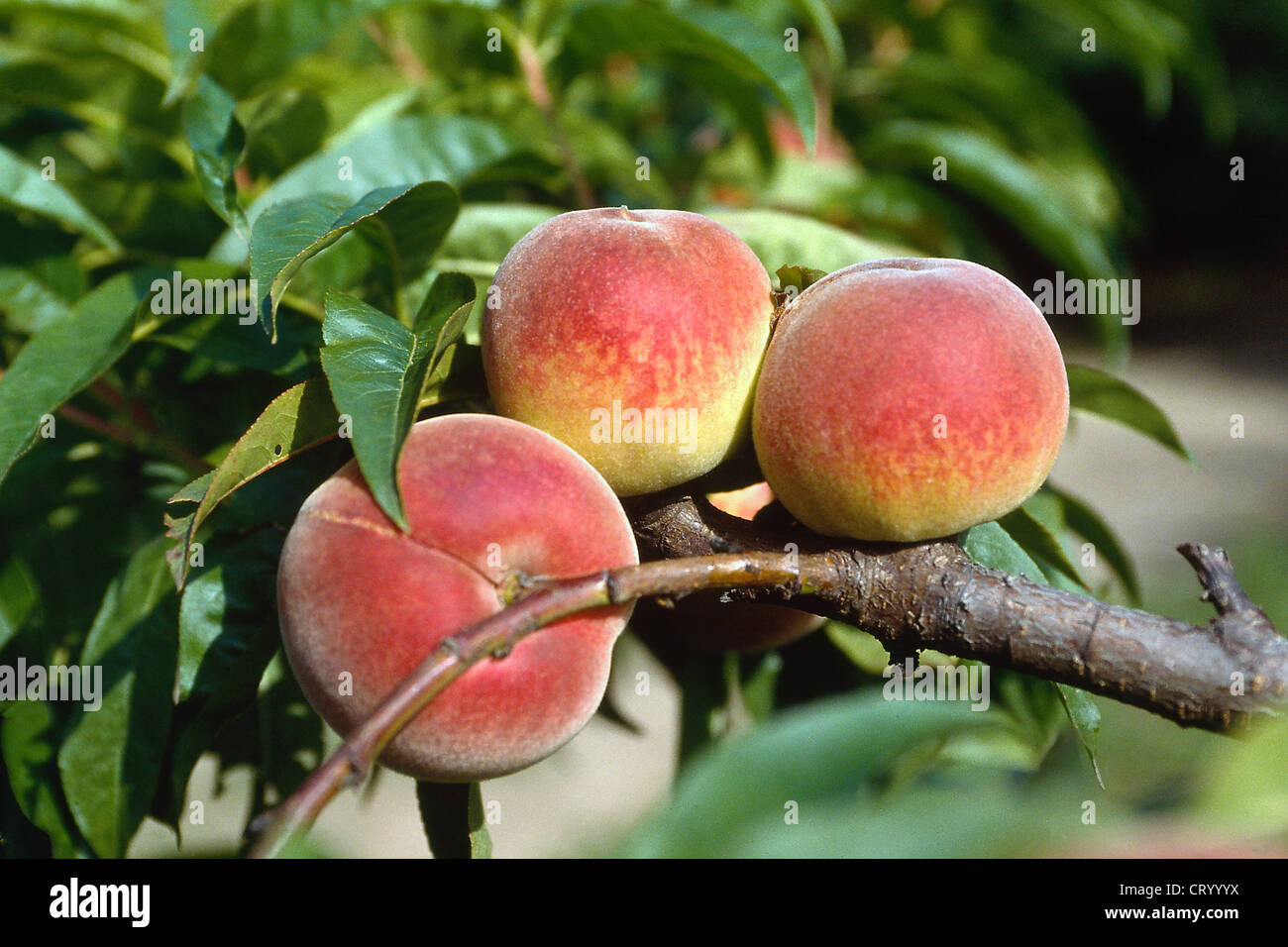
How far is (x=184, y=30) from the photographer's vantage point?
857mm

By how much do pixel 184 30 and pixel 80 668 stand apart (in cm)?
52

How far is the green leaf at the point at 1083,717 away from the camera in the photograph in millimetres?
626

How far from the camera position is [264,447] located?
0.57 metres

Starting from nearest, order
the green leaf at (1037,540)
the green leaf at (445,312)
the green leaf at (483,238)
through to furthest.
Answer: the green leaf at (445,312)
the green leaf at (1037,540)
the green leaf at (483,238)

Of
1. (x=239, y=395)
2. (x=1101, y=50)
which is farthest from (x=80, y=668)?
(x=1101, y=50)

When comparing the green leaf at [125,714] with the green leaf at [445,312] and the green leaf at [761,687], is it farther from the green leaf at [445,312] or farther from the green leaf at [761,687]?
the green leaf at [761,687]

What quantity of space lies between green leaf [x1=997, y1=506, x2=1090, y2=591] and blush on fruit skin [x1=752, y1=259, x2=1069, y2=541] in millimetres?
142

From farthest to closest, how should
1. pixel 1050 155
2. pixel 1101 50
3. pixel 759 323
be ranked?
pixel 1101 50 < pixel 1050 155 < pixel 759 323

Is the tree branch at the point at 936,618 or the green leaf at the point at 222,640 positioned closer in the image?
the tree branch at the point at 936,618

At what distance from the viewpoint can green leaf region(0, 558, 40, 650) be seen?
79 cm

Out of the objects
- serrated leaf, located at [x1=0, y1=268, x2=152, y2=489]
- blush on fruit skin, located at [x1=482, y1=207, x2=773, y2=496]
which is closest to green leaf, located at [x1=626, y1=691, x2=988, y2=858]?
blush on fruit skin, located at [x1=482, y1=207, x2=773, y2=496]

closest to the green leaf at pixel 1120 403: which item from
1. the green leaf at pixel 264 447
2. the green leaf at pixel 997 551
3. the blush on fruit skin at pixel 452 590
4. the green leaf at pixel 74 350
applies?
the green leaf at pixel 997 551

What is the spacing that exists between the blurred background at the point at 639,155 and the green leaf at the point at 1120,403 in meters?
0.24

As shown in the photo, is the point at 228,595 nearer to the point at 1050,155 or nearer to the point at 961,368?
the point at 961,368
